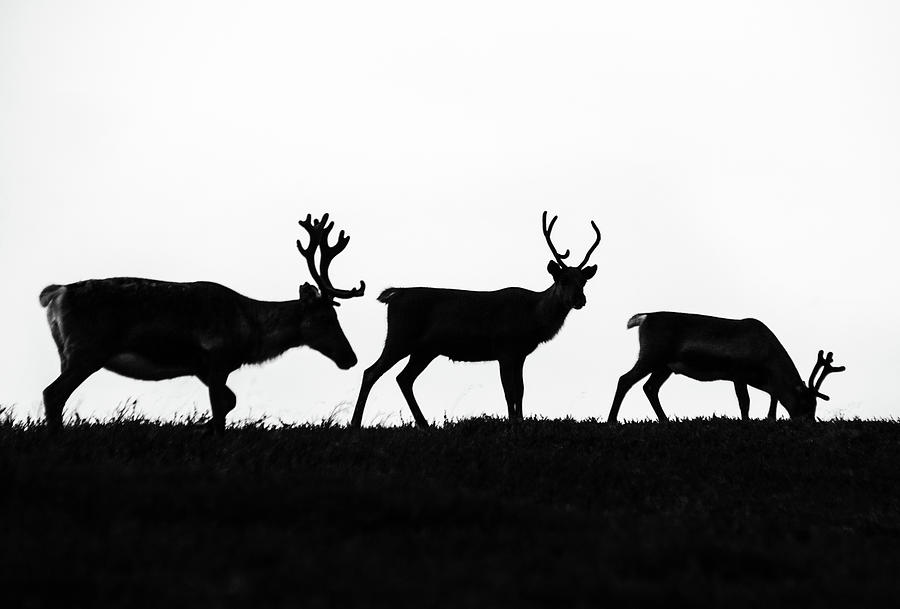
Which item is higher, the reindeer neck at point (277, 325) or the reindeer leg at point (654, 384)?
the reindeer neck at point (277, 325)

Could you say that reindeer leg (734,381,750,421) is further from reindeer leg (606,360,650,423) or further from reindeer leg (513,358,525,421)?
reindeer leg (513,358,525,421)

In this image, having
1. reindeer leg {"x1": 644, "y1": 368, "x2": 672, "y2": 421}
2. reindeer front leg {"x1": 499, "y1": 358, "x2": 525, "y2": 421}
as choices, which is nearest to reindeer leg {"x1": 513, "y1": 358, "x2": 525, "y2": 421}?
reindeer front leg {"x1": 499, "y1": 358, "x2": 525, "y2": 421}

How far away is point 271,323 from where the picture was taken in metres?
12.5

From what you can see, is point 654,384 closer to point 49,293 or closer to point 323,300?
point 323,300

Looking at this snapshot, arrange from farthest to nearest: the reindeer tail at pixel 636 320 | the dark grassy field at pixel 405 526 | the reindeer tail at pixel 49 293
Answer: the reindeer tail at pixel 636 320 → the reindeer tail at pixel 49 293 → the dark grassy field at pixel 405 526

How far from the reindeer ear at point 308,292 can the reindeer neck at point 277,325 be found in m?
0.12

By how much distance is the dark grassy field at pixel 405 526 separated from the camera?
4.89 m

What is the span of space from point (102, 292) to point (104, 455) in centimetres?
270

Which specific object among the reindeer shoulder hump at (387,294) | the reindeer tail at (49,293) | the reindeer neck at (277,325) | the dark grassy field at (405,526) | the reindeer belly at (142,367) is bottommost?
the dark grassy field at (405,526)

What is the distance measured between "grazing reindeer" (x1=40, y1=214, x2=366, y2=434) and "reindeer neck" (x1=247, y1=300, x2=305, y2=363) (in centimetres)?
8

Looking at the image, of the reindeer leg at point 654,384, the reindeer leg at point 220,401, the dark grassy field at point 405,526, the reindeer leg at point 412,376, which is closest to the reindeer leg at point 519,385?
the reindeer leg at point 412,376

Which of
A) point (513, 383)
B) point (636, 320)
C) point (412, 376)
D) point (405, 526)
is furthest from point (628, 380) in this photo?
point (405, 526)

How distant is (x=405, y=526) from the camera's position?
635 centimetres

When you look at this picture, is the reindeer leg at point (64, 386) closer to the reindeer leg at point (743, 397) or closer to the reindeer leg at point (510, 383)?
the reindeer leg at point (510, 383)
